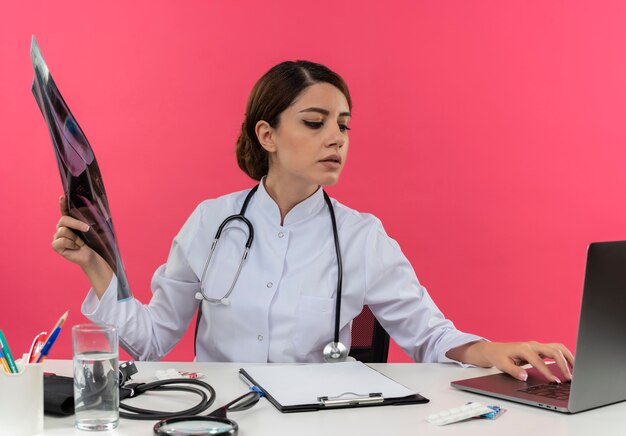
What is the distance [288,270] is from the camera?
194 cm

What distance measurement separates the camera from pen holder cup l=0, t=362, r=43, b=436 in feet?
3.73

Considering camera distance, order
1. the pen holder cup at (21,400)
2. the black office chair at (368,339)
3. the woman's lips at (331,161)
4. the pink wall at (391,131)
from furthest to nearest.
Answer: the pink wall at (391,131)
the black office chair at (368,339)
the woman's lips at (331,161)
the pen holder cup at (21,400)

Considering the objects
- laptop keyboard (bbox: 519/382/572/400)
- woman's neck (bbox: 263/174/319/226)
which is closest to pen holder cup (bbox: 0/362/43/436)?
laptop keyboard (bbox: 519/382/572/400)

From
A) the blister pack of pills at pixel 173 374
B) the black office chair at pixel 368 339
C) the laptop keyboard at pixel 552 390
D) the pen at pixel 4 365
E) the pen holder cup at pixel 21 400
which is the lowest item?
the black office chair at pixel 368 339

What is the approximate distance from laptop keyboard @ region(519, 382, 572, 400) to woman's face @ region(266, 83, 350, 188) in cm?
69

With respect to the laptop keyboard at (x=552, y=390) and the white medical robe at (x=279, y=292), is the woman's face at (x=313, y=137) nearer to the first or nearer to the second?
the white medical robe at (x=279, y=292)

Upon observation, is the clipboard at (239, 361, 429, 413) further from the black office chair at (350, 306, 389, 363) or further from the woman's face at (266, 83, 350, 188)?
the woman's face at (266, 83, 350, 188)

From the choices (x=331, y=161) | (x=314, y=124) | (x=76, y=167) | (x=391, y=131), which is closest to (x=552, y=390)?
(x=331, y=161)

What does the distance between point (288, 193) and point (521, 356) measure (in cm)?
75

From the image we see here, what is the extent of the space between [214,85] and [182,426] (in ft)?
7.48

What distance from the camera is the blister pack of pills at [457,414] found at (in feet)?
4.12

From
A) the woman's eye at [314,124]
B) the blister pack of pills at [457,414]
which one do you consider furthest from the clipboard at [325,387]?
the woman's eye at [314,124]

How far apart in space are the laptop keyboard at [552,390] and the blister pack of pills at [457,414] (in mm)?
165

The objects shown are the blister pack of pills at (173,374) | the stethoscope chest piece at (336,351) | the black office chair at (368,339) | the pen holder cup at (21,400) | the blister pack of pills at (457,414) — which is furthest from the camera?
the black office chair at (368,339)
